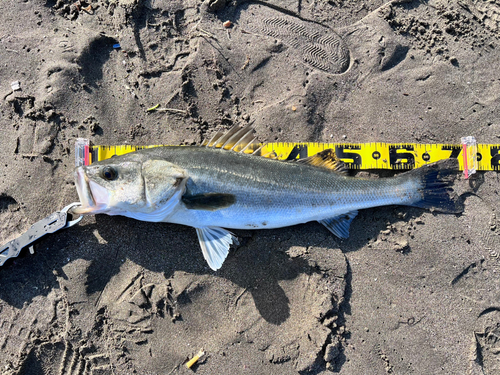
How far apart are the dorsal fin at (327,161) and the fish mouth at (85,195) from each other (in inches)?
98.7

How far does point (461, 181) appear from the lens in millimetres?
4277

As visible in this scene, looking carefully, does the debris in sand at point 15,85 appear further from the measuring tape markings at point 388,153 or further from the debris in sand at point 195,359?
the debris in sand at point 195,359

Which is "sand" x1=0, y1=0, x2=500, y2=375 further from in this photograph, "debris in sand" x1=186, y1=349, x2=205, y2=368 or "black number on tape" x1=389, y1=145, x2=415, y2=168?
"black number on tape" x1=389, y1=145, x2=415, y2=168

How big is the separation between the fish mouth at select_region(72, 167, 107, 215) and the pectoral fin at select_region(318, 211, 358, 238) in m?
2.74

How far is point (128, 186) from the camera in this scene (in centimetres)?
344

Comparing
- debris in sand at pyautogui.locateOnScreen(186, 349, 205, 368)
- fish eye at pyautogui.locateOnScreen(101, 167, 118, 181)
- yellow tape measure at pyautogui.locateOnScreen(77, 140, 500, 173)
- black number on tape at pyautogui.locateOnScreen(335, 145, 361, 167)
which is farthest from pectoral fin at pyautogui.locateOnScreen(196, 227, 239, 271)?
black number on tape at pyautogui.locateOnScreen(335, 145, 361, 167)

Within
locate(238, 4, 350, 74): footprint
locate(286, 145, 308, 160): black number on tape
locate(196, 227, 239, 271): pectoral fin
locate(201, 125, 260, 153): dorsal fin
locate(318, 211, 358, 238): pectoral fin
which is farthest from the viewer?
locate(238, 4, 350, 74): footprint

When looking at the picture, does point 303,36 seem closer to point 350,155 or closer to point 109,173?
point 350,155

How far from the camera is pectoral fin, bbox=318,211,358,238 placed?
4012mm

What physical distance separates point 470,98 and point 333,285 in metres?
3.33

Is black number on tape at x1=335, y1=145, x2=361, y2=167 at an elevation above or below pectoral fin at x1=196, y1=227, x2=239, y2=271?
above

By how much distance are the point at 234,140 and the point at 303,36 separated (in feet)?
6.24

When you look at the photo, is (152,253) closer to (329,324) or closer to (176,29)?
(329,324)

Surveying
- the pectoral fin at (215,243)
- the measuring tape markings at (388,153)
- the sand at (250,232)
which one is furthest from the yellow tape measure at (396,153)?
the pectoral fin at (215,243)
